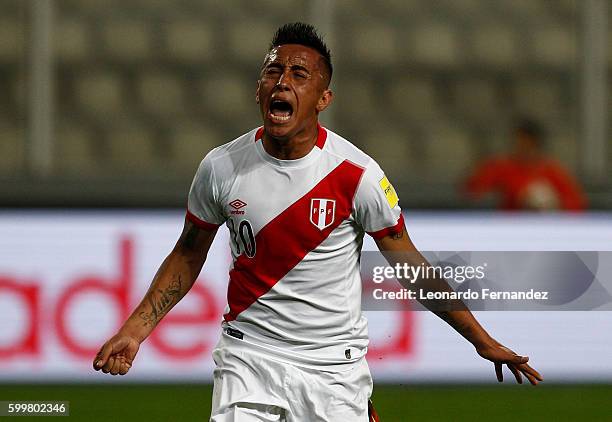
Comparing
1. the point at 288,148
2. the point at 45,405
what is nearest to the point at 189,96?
the point at 45,405

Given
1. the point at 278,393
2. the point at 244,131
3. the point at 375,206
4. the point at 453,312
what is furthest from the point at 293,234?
the point at 244,131

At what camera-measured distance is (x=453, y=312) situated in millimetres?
4082

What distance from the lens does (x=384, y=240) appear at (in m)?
4.04

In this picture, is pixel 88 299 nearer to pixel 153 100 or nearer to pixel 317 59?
pixel 153 100

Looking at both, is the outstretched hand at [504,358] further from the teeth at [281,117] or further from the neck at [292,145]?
the teeth at [281,117]

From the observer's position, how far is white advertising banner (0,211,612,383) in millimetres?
7750

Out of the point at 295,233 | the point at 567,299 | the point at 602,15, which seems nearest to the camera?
the point at 295,233

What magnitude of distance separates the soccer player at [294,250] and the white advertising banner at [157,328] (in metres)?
3.58

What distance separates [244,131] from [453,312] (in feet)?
22.6

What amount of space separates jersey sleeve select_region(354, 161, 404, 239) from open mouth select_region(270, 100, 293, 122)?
0.32 meters

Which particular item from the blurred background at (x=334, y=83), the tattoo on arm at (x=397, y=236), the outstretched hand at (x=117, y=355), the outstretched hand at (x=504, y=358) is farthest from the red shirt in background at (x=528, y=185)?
the outstretched hand at (x=117, y=355)

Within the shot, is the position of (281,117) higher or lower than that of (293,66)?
lower

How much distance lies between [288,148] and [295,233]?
0.28 m

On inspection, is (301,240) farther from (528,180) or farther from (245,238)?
(528,180)
